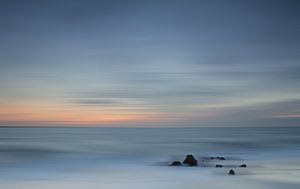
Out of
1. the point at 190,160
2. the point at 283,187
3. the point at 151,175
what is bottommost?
the point at 283,187

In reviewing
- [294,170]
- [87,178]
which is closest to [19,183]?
[87,178]

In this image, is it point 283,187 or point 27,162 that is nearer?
point 283,187

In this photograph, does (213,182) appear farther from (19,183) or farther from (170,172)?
(19,183)

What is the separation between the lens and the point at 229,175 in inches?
763

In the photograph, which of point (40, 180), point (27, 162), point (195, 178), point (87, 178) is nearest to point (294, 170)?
point (195, 178)

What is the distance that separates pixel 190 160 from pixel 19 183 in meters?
9.85

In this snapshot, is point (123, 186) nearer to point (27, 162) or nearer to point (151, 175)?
point (151, 175)

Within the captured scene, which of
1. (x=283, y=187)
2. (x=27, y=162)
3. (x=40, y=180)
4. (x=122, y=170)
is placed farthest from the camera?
(x=27, y=162)

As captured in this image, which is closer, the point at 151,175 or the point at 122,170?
the point at 151,175

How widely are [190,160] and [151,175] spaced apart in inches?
156

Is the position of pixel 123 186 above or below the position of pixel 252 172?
below

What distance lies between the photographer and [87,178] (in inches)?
779

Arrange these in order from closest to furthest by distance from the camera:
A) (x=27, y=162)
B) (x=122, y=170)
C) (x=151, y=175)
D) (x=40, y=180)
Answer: (x=40, y=180) → (x=151, y=175) → (x=122, y=170) → (x=27, y=162)

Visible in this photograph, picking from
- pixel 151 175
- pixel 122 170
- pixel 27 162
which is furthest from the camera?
pixel 27 162
